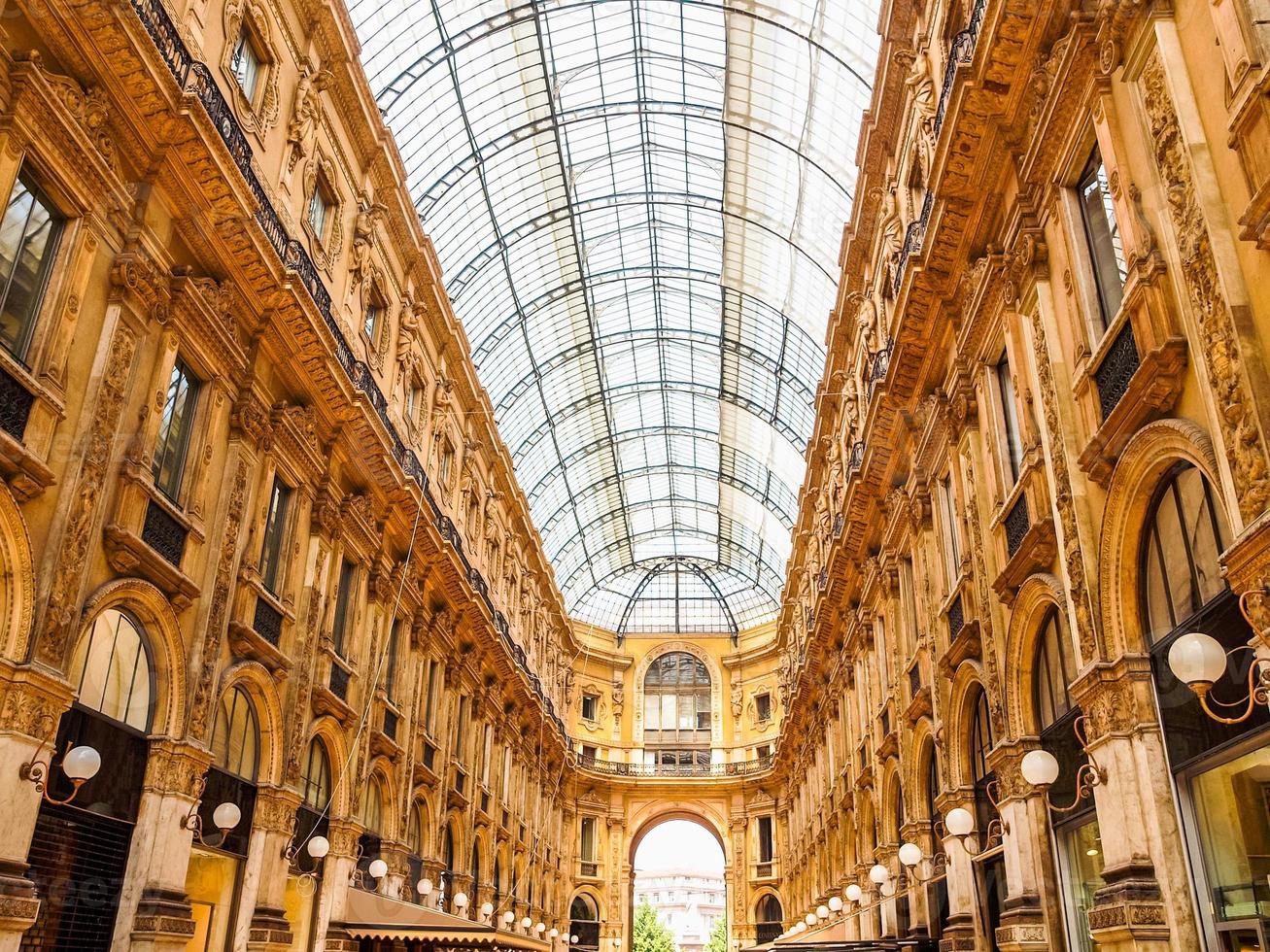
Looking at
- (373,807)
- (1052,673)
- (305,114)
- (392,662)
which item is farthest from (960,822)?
(305,114)

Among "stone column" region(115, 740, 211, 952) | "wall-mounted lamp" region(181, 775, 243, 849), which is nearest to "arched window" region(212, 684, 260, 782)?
"wall-mounted lamp" region(181, 775, 243, 849)

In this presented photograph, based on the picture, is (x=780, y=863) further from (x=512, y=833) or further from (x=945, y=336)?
(x=945, y=336)

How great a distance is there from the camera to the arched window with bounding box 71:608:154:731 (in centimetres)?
1152

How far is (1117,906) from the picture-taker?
9125 mm

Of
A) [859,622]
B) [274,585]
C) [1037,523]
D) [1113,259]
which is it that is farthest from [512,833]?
[1113,259]

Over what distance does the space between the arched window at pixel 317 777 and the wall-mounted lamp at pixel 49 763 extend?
7.38 meters

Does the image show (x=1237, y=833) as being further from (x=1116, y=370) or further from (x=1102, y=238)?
(x=1102, y=238)

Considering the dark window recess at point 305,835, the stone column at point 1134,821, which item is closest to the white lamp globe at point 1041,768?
the stone column at point 1134,821

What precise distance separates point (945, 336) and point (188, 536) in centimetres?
1132

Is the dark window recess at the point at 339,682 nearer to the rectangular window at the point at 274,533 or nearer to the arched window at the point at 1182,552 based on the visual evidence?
the rectangular window at the point at 274,533

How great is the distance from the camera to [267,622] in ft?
53.5

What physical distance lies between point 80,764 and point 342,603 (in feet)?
33.9

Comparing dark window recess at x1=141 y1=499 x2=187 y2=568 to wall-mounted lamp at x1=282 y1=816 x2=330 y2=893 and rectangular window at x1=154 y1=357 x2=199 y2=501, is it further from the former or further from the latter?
wall-mounted lamp at x1=282 y1=816 x2=330 y2=893

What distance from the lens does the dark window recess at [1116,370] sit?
962 cm
